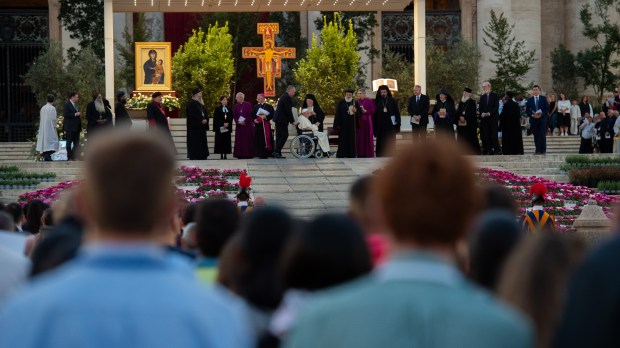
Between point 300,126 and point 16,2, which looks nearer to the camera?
point 300,126

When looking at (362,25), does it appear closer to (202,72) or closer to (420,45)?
(202,72)

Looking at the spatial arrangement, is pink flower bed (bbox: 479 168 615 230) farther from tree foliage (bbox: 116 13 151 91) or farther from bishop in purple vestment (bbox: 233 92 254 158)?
tree foliage (bbox: 116 13 151 91)

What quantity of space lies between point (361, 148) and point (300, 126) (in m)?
1.61

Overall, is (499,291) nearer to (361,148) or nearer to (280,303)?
(280,303)

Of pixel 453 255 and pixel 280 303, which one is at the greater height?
pixel 453 255

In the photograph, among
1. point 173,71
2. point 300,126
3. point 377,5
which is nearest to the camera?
point 300,126

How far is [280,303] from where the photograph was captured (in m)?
4.25

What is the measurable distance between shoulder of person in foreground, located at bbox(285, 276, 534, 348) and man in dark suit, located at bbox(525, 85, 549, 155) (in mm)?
23801

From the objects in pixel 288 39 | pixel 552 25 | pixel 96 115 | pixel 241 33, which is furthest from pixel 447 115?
pixel 552 25

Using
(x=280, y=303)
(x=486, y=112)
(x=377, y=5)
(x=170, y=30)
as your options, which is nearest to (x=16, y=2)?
(x=170, y=30)

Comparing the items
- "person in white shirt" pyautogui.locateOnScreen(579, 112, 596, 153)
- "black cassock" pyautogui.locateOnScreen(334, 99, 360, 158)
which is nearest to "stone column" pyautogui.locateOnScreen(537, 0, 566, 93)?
"person in white shirt" pyautogui.locateOnScreen(579, 112, 596, 153)

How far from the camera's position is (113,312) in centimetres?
256

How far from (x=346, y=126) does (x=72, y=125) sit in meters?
5.68

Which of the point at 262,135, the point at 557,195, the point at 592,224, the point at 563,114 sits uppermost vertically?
the point at 563,114
